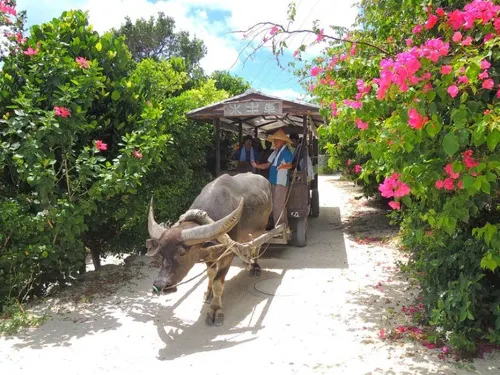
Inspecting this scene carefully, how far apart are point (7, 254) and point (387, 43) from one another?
4728 millimetres

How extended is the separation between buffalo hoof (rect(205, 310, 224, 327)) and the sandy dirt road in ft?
0.27

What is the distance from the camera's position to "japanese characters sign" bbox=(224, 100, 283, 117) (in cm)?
665

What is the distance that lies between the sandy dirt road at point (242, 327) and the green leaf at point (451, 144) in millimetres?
1973

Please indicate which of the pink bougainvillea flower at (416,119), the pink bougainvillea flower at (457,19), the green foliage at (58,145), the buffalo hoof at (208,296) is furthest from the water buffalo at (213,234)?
the pink bougainvillea flower at (457,19)

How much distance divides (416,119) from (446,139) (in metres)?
0.25

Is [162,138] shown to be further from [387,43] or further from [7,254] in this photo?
[387,43]

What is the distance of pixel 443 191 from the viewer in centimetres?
305

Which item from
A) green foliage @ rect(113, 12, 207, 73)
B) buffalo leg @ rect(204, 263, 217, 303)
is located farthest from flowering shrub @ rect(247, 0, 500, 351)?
green foliage @ rect(113, 12, 207, 73)

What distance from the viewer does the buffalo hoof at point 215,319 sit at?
14.8ft

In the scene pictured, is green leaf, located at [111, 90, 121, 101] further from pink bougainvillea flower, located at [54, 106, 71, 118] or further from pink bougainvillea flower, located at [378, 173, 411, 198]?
pink bougainvillea flower, located at [378, 173, 411, 198]

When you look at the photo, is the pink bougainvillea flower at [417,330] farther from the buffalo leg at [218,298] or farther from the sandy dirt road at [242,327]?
the buffalo leg at [218,298]

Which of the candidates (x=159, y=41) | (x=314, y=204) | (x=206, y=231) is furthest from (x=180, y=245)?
(x=159, y=41)

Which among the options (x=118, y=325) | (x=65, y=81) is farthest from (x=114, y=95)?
(x=118, y=325)

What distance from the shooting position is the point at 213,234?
4.03m
